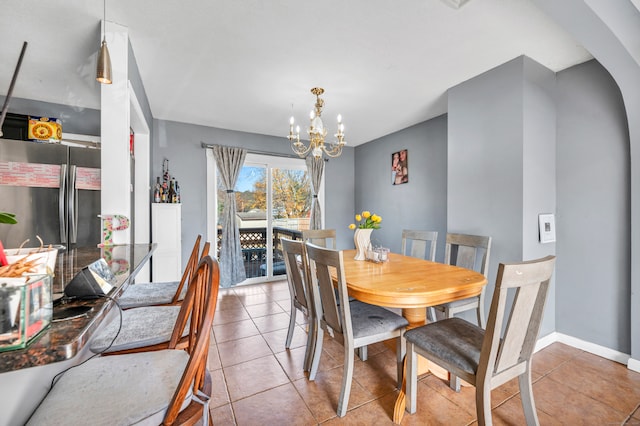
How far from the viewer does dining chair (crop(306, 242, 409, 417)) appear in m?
1.57

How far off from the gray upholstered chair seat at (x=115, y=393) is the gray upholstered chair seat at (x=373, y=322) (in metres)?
1.05

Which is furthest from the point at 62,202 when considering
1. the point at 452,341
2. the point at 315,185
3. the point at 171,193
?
the point at 315,185

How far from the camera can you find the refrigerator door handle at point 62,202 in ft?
7.88

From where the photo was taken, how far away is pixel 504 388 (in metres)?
1.84

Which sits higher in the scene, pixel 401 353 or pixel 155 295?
pixel 155 295

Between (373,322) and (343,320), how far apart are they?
0.82 feet

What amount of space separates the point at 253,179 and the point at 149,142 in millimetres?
1583

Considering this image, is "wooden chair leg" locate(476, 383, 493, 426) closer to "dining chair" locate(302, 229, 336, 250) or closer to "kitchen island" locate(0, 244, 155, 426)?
"kitchen island" locate(0, 244, 155, 426)

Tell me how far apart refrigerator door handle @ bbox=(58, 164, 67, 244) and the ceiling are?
1.02 meters

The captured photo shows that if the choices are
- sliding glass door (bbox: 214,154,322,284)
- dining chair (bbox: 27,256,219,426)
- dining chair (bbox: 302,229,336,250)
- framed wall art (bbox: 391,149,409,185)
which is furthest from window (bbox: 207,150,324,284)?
dining chair (bbox: 27,256,219,426)

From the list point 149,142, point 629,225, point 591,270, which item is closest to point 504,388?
point 591,270

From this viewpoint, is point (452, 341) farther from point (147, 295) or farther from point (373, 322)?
point (147, 295)

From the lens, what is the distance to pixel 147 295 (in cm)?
167

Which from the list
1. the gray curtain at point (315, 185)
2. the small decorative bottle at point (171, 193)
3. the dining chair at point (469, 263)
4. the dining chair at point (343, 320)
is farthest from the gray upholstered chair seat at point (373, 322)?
the gray curtain at point (315, 185)
